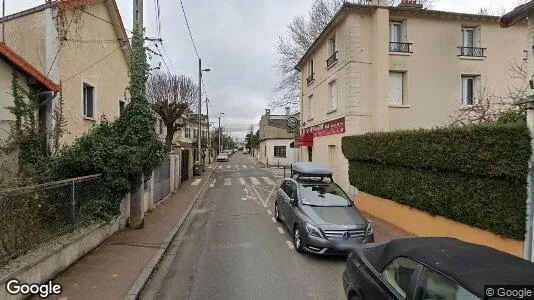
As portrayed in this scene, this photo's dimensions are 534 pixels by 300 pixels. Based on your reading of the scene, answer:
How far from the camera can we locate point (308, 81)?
22609 mm

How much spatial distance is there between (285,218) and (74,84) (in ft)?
24.8

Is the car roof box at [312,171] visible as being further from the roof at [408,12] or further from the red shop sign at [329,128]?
the roof at [408,12]

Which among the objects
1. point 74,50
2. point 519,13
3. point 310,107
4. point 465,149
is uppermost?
point 74,50

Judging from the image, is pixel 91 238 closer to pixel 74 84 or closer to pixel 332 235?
pixel 332 235

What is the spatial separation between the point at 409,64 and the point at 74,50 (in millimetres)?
13297

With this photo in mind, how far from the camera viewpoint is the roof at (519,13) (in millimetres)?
7242

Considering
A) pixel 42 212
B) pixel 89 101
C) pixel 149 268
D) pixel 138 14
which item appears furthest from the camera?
pixel 89 101

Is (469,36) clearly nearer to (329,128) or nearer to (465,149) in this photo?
(329,128)

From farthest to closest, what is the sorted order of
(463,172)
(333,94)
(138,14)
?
(333,94), (138,14), (463,172)

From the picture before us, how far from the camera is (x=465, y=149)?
7.25 meters

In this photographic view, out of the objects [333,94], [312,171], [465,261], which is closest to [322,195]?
[312,171]

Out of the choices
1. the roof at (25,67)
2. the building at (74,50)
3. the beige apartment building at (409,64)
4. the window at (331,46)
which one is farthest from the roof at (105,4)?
the window at (331,46)

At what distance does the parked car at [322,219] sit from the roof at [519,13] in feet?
17.7

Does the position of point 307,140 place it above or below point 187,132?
below
